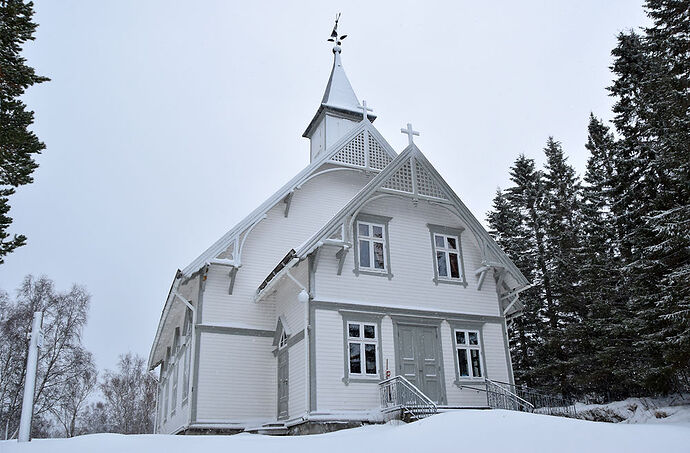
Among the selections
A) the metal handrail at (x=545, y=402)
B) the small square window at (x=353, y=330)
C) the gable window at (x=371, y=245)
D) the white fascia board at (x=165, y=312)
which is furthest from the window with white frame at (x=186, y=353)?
the metal handrail at (x=545, y=402)

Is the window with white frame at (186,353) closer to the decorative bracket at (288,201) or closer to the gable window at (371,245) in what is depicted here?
the decorative bracket at (288,201)

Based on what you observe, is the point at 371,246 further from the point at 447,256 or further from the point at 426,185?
the point at 447,256

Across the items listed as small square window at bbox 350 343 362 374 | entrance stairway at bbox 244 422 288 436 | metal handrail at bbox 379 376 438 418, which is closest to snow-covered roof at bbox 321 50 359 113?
small square window at bbox 350 343 362 374

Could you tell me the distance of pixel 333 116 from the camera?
25078mm

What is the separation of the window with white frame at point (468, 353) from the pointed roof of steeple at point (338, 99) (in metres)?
11.1

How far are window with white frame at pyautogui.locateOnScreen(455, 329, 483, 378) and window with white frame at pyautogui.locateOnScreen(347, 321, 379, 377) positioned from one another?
9.20 ft

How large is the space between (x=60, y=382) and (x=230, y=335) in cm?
1936

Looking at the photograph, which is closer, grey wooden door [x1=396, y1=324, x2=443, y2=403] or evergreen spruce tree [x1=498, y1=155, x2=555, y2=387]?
grey wooden door [x1=396, y1=324, x2=443, y2=403]

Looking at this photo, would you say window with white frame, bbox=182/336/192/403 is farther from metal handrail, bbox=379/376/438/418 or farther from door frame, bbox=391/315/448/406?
door frame, bbox=391/315/448/406

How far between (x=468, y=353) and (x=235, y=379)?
24.2 ft

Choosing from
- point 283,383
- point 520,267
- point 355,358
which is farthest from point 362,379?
point 520,267

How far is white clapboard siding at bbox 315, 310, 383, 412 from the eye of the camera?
577 inches

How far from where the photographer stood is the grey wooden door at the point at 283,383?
54.8 feet

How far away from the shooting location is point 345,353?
15.3m
